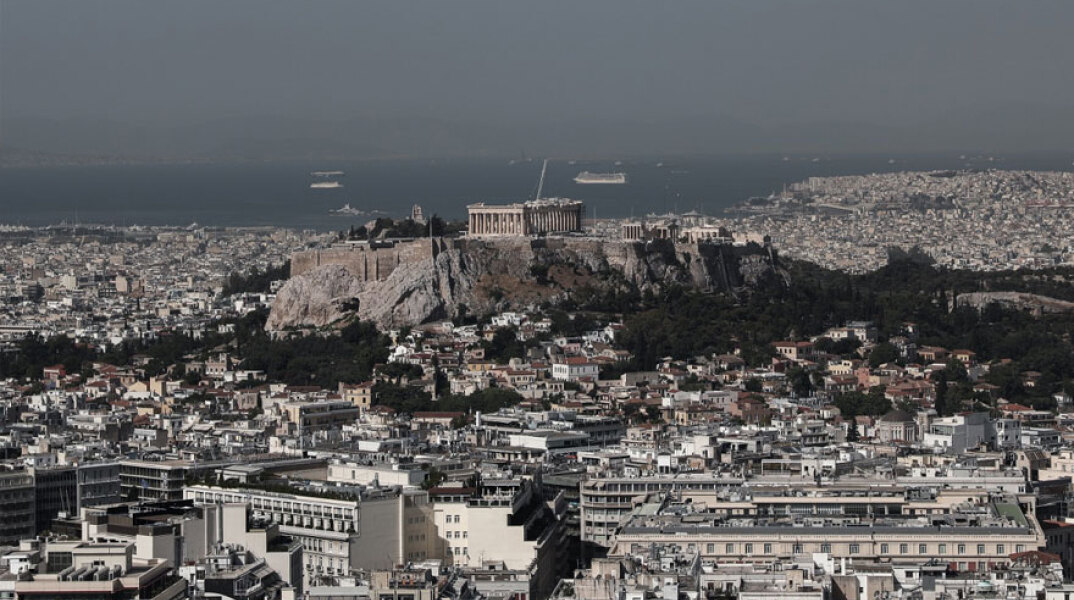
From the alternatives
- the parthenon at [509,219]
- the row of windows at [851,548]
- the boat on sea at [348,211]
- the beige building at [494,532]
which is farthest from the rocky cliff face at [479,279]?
the boat on sea at [348,211]

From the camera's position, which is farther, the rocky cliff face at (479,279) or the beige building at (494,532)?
the rocky cliff face at (479,279)

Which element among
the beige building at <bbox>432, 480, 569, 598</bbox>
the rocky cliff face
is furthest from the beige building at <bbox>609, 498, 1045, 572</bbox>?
the rocky cliff face

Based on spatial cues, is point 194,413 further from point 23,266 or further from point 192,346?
point 23,266

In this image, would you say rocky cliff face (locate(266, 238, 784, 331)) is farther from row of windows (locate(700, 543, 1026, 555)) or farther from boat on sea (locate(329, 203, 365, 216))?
boat on sea (locate(329, 203, 365, 216))

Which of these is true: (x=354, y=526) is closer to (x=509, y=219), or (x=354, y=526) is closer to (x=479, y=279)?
(x=479, y=279)

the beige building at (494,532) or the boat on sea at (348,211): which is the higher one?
the beige building at (494,532)

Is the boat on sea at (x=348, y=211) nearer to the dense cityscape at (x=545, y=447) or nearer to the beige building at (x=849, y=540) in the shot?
the dense cityscape at (x=545, y=447)

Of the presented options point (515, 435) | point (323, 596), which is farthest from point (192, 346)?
point (323, 596)

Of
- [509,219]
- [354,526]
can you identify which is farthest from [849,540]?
[509,219]

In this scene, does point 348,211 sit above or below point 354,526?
below
